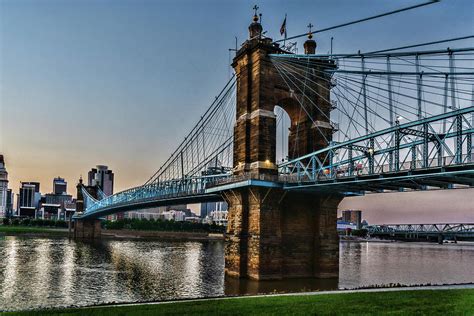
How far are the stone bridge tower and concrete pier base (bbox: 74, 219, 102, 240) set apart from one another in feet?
301

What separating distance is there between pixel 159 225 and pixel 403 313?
137 metres

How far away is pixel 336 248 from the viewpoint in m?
42.3

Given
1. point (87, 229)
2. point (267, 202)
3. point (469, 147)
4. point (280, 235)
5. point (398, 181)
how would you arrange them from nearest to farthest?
1. point (469, 147)
2. point (398, 181)
3. point (267, 202)
4. point (280, 235)
5. point (87, 229)

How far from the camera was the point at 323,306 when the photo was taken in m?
17.9

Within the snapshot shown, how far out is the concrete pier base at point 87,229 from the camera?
408 ft

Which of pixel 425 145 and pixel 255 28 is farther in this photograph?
pixel 255 28

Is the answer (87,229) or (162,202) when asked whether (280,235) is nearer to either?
(162,202)

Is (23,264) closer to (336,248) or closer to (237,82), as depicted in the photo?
(237,82)

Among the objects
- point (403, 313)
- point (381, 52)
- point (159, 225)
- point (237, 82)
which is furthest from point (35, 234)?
point (403, 313)

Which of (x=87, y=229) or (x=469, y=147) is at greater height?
(x=469, y=147)

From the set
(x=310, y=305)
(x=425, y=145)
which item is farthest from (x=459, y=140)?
(x=310, y=305)

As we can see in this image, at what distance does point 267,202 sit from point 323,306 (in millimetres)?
21715

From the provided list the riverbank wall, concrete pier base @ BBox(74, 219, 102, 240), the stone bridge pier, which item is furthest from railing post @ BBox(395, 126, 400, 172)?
concrete pier base @ BBox(74, 219, 102, 240)

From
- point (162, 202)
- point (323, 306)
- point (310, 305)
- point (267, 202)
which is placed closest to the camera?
point (323, 306)
